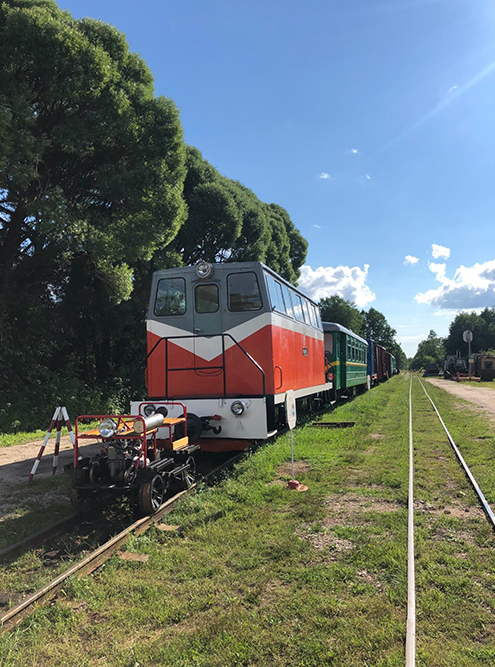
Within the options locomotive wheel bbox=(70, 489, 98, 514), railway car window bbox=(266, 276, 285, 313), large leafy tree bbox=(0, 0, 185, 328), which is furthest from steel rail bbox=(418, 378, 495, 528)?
large leafy tree bbox=(0, 0, 185, 328)

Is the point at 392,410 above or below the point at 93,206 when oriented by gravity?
below

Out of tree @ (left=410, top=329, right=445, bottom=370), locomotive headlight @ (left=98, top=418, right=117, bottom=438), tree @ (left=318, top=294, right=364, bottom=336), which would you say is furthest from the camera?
tree @ (left=410, top=329, right=445, bottom=370)

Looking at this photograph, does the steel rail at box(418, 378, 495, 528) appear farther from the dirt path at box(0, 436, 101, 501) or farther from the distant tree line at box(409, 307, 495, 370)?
the distant tree line at box(409, 307, 495, 370)

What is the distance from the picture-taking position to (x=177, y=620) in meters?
3.36

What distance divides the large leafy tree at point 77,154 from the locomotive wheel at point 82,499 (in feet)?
30.2

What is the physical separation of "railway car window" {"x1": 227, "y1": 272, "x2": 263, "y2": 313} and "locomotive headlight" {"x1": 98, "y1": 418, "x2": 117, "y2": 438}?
3.21 m

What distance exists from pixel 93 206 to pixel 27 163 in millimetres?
3234

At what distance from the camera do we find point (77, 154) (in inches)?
555

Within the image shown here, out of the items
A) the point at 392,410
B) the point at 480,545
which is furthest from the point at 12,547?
the point at 392,410

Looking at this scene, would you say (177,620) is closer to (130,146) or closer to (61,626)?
(61,626)

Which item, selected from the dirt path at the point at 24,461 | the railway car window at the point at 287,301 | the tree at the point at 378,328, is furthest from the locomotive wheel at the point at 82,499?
the tree at the point at 378,328

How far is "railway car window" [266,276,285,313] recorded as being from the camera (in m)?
8.28

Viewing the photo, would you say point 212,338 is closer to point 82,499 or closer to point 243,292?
point 243,292

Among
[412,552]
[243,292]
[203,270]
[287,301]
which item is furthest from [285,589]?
[287,301]
